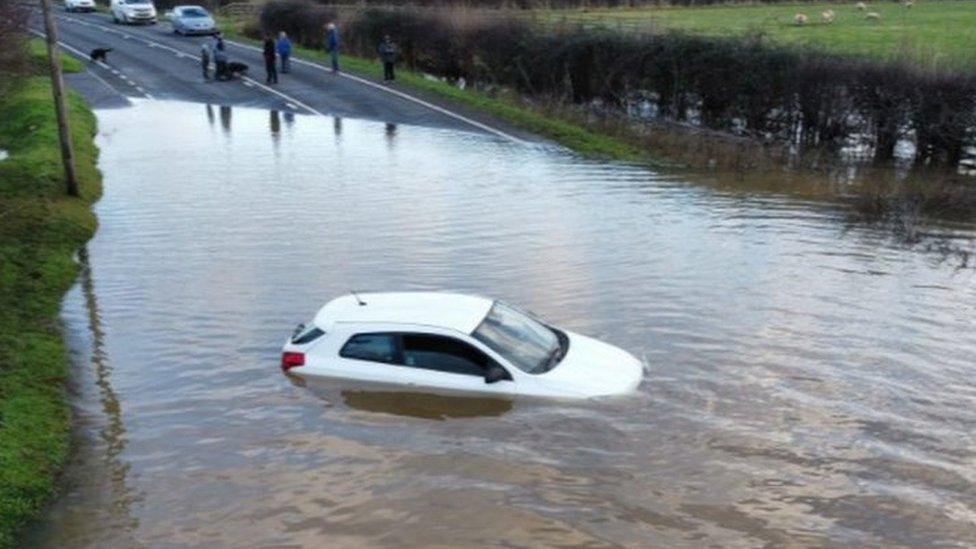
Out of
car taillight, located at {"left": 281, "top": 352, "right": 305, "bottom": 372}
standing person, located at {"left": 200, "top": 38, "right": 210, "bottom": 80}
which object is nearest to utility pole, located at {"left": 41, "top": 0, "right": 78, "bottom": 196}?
car taillight, located at {"left": 281, "top": 352, "right": 305, "bottom": 372}

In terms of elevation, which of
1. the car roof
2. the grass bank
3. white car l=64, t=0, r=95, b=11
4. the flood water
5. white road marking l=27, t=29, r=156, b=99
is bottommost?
the flood water

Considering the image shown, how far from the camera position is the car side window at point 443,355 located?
12.4 metres

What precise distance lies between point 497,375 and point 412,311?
1430 mm

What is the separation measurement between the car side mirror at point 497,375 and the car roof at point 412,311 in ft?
1.79

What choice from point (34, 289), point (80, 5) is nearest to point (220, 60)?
point (34, 289)

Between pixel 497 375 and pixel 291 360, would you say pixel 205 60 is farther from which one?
pixel 497 375

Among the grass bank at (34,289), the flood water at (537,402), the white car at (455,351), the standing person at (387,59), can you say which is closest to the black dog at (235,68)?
the standing person at (387,59)

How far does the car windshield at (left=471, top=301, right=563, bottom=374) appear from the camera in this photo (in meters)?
12.6

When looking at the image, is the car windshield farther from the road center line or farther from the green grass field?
the road center line

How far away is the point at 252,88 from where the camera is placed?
40.3 m

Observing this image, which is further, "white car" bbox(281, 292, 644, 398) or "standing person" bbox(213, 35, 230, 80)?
"standing person" bbox(213, 35, 230, 80)

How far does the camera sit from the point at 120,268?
60.7 ft

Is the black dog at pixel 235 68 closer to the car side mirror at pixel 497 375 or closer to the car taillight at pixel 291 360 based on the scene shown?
the car taillight at pixel 291 360

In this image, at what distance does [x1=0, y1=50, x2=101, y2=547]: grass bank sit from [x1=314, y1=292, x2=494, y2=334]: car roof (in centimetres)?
347
